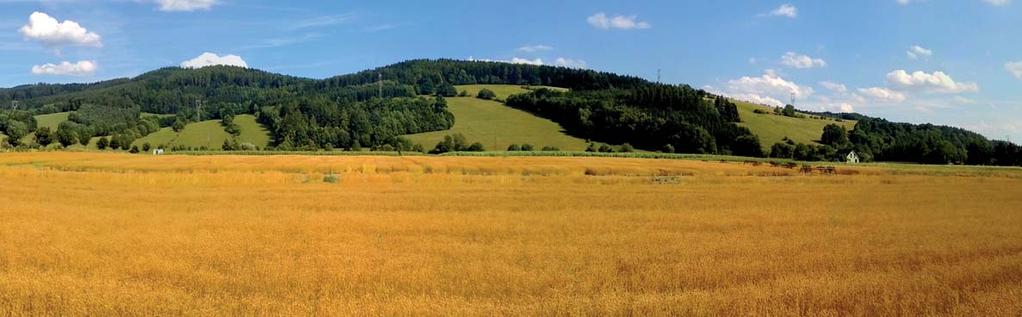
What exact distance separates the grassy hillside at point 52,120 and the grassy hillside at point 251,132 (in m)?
40.3

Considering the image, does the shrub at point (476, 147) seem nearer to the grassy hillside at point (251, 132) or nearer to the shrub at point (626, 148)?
the shrub at point (626, 148)

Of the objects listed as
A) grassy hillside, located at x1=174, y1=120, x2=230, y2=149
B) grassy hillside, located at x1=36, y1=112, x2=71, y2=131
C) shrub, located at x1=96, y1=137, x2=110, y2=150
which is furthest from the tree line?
grassy hillside, located at x1=36, y1=112, x2=71, y2=131

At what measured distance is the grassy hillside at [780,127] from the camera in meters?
153

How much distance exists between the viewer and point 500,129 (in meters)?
158

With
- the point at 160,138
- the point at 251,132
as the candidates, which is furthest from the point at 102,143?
the point at 251,132

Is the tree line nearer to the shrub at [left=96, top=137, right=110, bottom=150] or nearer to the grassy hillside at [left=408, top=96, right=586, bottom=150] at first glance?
the grassy hillside at [left=408, top=96, right=586, bottom=150]

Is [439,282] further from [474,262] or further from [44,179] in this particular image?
[44,179]

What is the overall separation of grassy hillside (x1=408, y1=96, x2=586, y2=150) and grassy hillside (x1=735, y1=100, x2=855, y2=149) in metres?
41.6

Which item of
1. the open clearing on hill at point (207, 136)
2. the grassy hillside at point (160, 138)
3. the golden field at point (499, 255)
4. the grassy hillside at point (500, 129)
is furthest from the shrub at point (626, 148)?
the golden field at point (499, 255)

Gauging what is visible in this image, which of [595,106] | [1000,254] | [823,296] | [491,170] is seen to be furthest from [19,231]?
[595,106]

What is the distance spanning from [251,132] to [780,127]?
12618 centimetres

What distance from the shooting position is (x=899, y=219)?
26.2m

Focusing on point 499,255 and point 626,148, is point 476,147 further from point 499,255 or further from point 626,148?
point 499,255

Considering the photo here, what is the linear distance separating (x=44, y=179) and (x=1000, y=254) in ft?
172
